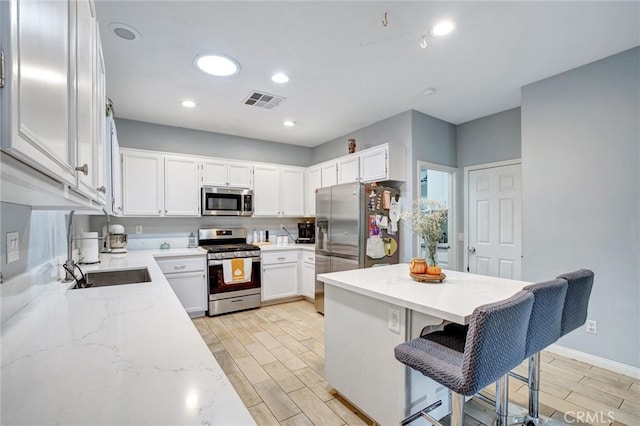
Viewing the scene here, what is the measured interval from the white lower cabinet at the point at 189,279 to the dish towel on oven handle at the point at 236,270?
27cm

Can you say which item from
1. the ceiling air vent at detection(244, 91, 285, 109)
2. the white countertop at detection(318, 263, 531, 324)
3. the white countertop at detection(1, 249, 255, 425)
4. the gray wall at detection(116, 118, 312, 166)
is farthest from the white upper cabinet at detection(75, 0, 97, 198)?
Answer: the gray wall at detection(116, 118, 312, 166)

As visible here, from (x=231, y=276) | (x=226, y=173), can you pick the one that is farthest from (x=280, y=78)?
(x=231, y=276)

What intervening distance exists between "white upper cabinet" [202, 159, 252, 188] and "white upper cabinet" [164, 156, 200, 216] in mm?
150

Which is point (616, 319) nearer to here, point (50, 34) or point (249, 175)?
point (50, 34)

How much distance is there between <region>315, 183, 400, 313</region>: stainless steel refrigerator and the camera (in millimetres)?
3447

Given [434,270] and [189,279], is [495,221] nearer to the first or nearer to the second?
[434,270]

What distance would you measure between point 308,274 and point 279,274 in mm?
441

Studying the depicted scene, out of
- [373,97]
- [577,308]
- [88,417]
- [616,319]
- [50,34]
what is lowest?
[616,319]

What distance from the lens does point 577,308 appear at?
1626 mm

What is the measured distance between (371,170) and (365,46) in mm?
1681

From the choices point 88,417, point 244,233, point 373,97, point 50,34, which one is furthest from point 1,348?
point 244,233

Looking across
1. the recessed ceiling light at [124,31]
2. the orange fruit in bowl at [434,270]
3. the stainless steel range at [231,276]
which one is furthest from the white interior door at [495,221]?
the recessed ceiling light at [124,31]

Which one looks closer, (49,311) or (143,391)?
(143,391)

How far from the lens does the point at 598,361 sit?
256cm
